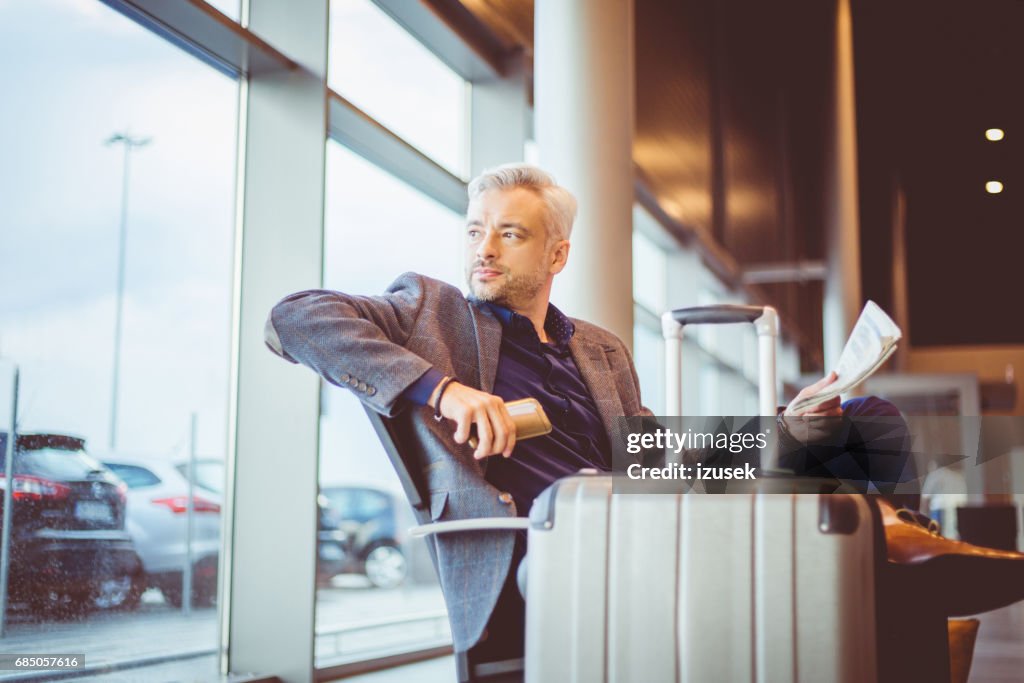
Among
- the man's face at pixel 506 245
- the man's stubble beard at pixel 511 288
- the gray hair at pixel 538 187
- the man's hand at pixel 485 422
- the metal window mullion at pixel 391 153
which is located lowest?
the man's hand at pixel 485 422

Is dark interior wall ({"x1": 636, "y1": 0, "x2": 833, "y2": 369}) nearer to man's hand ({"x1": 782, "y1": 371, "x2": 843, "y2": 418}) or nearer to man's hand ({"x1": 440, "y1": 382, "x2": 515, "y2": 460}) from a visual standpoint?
man's hand ({"x1": 782, "y1": 371, "x2": 843, "y2": 418})

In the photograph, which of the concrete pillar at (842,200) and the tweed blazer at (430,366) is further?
the concrete pillar at (842,200)

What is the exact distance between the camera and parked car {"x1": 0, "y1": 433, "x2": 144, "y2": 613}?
2.38 m

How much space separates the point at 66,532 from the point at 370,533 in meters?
5.33

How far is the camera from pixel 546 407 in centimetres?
191

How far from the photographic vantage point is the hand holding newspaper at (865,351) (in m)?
1.44

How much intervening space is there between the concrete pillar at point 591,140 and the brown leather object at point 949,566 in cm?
227

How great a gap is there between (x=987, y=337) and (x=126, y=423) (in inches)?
785

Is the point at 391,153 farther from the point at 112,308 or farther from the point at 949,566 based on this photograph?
the point at 949,566

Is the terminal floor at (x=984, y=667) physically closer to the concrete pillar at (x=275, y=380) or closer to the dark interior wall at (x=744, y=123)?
the concrete pillar at (x=275, y=380)

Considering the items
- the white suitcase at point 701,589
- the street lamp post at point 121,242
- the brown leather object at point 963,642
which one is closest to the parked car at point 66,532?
the street lamp post at point 121,242

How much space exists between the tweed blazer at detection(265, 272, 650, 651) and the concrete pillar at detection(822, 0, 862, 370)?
1012 centimetres

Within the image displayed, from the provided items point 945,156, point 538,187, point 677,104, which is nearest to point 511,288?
point 538,187

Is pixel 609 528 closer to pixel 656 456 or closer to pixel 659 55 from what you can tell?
pixel 656 456
